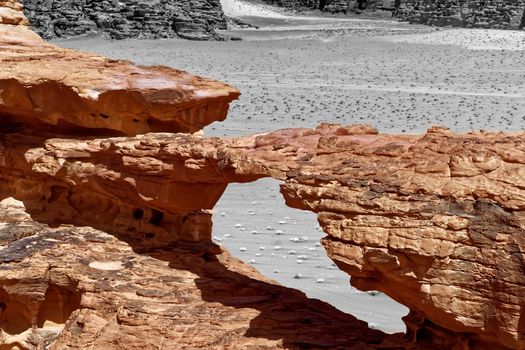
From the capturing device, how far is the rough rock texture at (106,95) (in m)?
4.28

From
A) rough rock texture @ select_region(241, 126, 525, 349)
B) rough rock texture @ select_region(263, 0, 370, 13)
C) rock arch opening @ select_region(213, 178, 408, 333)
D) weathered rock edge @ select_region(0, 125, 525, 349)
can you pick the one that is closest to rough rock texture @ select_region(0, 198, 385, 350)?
weathered rock edge @ select_region(0, 125, 525, 349)

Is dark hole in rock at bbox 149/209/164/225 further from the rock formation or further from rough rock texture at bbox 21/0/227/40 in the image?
rough rock texture at bbox 21/0/227/40

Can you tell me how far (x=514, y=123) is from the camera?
1231cm

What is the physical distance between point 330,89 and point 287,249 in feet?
32.4

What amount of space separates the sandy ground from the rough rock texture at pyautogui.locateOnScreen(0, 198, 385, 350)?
59.2 inches

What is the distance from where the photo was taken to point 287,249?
7000 millimetres

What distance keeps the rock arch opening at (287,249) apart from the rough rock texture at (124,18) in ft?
59.2

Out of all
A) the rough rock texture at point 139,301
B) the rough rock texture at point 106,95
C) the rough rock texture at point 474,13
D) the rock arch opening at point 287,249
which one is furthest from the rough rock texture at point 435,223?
the rough rock texture at point 474,13

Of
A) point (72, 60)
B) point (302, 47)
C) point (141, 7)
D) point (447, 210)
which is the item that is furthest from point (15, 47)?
point (141, 7)

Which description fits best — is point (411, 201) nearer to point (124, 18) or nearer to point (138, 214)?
point (138, 214)

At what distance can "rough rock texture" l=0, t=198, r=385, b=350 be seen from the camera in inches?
139

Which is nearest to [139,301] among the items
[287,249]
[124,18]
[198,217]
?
[198,217]

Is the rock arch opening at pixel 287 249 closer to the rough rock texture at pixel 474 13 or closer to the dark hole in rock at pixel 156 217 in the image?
the dark hole in rock at pixel 156 217

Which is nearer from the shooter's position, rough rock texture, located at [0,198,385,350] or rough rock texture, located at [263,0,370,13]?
rough rock texture, located at [0,198,385,350]
